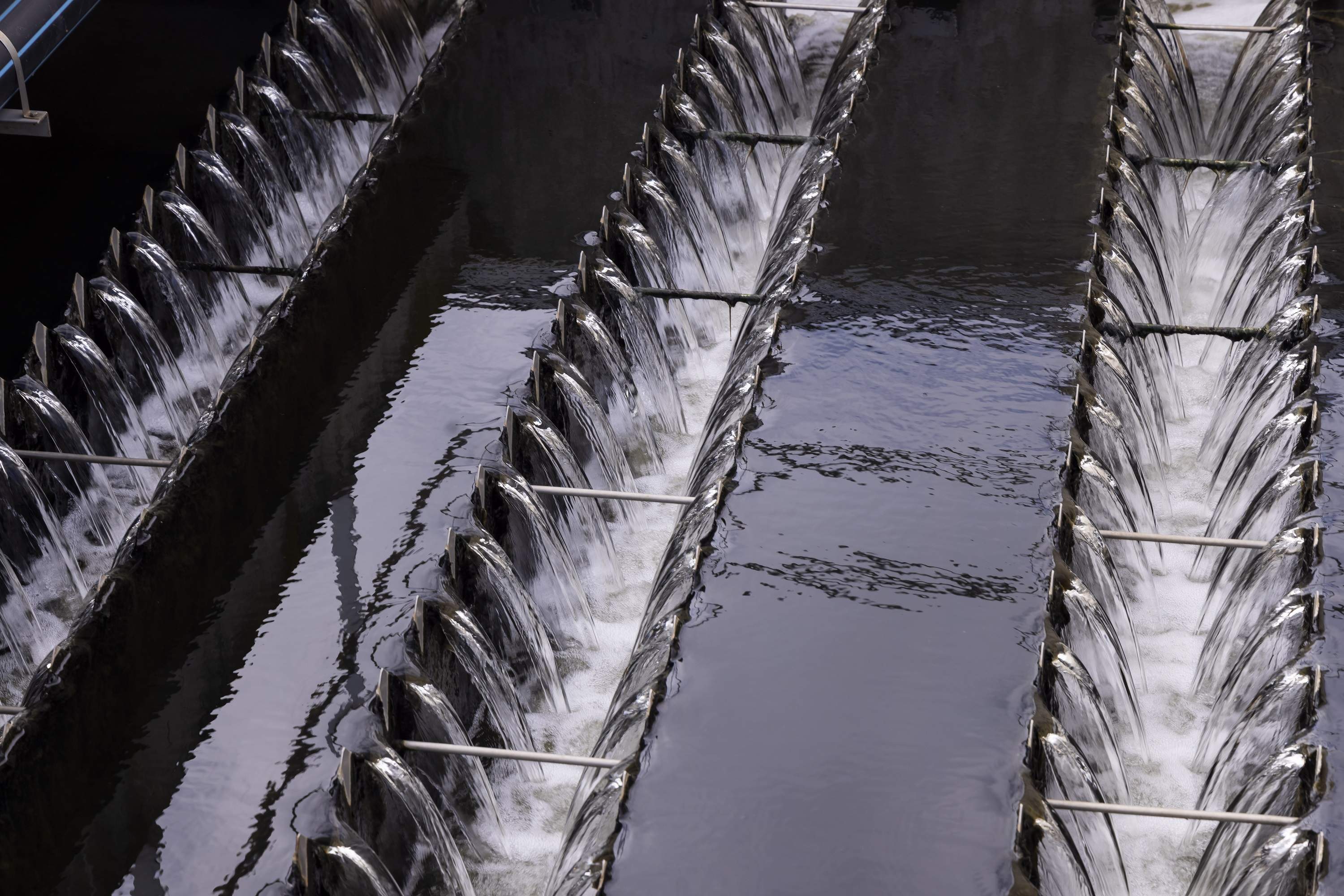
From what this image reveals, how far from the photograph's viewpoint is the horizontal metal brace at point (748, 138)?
11906 millimetres

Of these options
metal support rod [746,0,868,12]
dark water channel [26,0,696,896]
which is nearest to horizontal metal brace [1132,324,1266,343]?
dark water channel [26,0,696,896]

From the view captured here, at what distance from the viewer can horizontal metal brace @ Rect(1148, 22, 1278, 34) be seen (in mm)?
13633

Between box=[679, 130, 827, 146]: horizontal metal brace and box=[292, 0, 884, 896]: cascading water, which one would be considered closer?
box=[292, 0, 884, 896]: cascading water

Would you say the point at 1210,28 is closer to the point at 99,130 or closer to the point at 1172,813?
the point at 99,130

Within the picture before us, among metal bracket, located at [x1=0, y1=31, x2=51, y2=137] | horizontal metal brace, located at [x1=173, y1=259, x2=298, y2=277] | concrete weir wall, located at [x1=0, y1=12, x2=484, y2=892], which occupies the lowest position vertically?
concrete weir wall, located at [x1=0, y1=12, x2=484, y2=892]

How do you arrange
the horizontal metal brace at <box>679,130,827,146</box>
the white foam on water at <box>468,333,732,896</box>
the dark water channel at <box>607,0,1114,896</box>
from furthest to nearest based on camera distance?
1. the horizontal metal brace at <box>679,130,827,146</box>
2. the white foam on water at <box>468,333,732,896</box>
3. the dark water channel at <box>607,0,1114,896</box>

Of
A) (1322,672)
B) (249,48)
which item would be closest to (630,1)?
(249,48)

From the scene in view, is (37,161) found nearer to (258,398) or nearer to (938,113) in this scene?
(258,398)

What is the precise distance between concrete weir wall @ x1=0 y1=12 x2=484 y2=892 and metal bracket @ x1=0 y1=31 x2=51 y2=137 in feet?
5.07

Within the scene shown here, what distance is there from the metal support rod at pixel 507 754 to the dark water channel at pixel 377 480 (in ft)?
1.06

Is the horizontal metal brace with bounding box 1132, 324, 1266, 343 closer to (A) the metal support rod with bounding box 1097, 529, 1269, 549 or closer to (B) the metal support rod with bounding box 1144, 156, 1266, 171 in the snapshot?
(A) the metal support rod with bounding box 1097, 529, 1269, 549

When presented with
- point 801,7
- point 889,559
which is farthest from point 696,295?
point 801,7

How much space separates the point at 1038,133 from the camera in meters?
11.6

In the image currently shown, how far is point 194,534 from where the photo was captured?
25.0 ft
